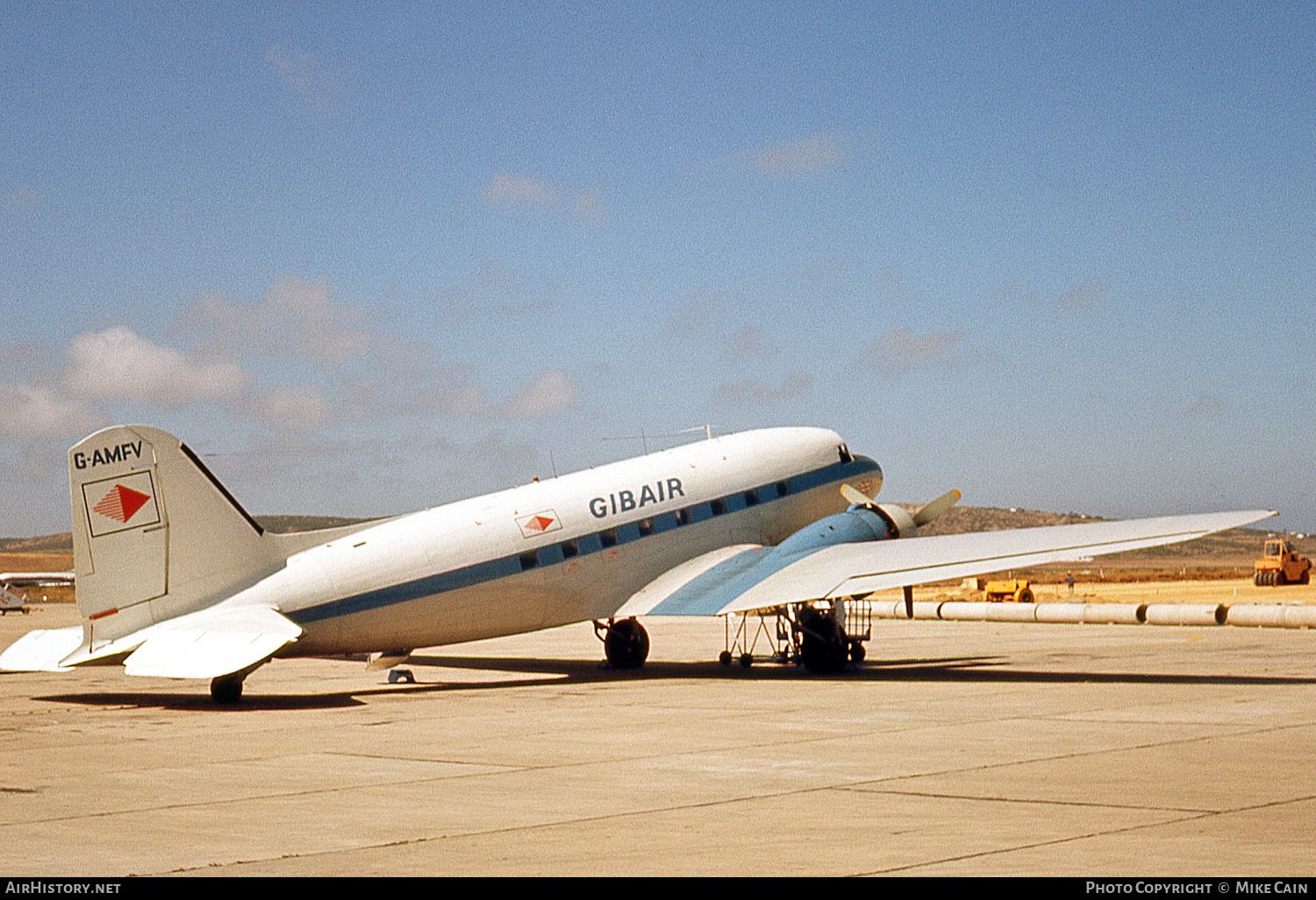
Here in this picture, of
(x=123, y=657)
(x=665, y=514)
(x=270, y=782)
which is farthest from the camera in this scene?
(x=665, y=514)

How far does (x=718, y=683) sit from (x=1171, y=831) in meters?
15.5

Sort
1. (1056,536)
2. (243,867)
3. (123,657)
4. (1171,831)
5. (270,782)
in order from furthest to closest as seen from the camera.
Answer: (1056,536) → (123,657) → (270,782) → (1171,831) → (243,867)

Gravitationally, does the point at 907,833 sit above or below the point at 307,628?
below

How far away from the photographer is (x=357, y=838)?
10180mm

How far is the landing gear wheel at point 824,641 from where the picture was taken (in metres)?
26.3

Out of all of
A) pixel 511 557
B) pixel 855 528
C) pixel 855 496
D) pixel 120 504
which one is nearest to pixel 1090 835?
pixel 511 557

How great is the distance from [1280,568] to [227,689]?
7049 centimetres

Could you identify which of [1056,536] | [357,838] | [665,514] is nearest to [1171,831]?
[357,838]

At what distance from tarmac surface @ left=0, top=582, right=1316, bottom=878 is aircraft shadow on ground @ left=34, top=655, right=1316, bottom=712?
0.18m

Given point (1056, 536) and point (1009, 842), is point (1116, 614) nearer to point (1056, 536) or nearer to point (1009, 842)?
point (1056, 536)

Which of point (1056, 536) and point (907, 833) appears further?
point (1056, 536)

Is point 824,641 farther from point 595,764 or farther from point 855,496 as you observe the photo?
point 595,764

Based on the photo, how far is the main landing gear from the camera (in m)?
29.5

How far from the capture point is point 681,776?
43.3 ft
